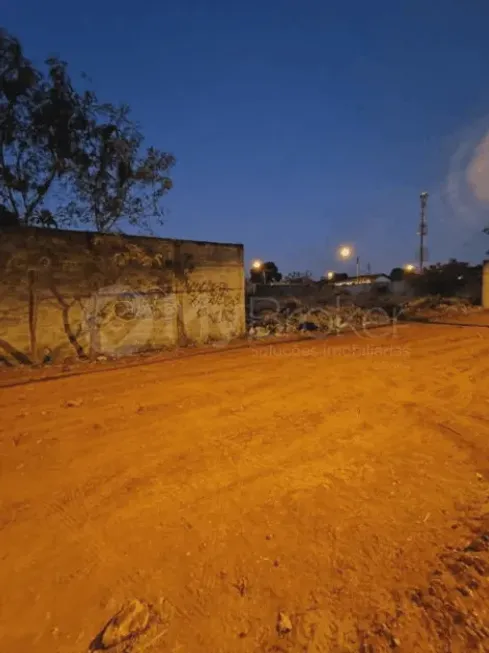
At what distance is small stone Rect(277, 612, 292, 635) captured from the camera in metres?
1.73

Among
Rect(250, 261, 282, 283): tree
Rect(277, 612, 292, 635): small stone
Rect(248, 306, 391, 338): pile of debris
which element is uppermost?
Rect(250, 261, 282, 283): tree

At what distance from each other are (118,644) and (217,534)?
82 cm

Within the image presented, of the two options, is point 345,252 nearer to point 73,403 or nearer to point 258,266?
point 258,266

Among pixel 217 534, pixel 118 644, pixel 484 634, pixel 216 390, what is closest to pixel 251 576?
pixel 217 534

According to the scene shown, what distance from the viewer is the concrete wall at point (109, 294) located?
6980mm

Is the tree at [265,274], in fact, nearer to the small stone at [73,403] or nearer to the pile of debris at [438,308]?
the pile of debris at [438,308]

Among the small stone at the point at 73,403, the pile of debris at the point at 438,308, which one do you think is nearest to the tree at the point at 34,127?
the small stone at the point at 73,403

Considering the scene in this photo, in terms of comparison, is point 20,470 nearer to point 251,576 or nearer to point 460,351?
point 251,576

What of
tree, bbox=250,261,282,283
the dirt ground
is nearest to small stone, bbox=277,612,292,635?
the dirt ground

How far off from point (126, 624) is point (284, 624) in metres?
0.75

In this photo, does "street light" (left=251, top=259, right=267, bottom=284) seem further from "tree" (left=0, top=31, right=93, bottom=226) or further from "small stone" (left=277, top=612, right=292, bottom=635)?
"small stone" (left=277, top=612, right=292, bottom=635)

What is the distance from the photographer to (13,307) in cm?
690

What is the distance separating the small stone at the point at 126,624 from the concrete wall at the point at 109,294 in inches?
252

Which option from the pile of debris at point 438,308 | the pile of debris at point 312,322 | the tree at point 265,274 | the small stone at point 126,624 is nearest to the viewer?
the small stone at point 126,624
